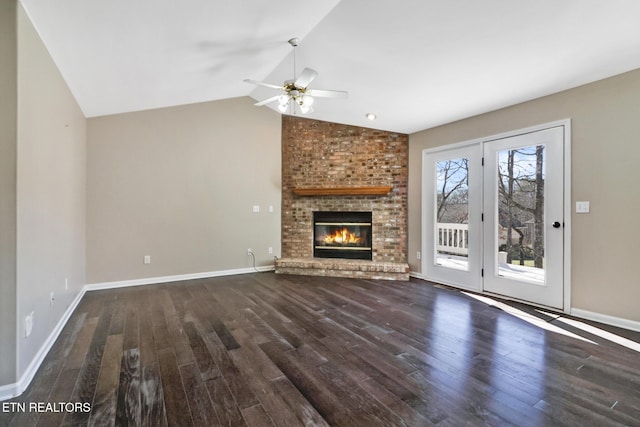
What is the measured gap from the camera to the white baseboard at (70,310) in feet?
5.71

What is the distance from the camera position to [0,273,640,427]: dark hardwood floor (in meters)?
1.57

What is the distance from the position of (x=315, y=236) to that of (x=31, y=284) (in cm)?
385

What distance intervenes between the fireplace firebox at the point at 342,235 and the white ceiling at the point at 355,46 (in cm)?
208

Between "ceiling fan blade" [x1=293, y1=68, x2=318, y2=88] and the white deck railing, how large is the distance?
115 inches

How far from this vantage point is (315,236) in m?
5.34

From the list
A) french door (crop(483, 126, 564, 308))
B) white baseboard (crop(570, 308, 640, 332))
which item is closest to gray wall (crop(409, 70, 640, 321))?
white baseboard (crop(570, 308, 640, 332))

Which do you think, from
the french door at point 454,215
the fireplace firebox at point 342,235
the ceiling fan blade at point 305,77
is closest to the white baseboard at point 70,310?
the fireplace firebox at point 342,235

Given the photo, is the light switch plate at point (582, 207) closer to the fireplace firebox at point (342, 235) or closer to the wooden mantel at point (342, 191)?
the wooden mantel at point (342, 191)

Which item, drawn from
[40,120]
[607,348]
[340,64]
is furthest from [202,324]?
[607,348]

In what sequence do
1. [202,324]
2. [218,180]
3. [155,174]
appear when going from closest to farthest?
[202,324], [155,174], [218,180]

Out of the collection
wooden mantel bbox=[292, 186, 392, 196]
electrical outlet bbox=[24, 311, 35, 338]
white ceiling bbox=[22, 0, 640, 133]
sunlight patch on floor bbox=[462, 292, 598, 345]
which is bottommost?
sunlight patch on floor bbox=[462, 292, 598, 345]

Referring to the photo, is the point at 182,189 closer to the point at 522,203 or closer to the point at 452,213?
the point at 452,213

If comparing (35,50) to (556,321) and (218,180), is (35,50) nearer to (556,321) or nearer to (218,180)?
(218,180)

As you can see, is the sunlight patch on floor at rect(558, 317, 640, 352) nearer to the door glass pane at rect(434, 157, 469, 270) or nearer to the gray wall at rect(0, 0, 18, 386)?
the door glass pane at rect(434, 157, 469, 270)
